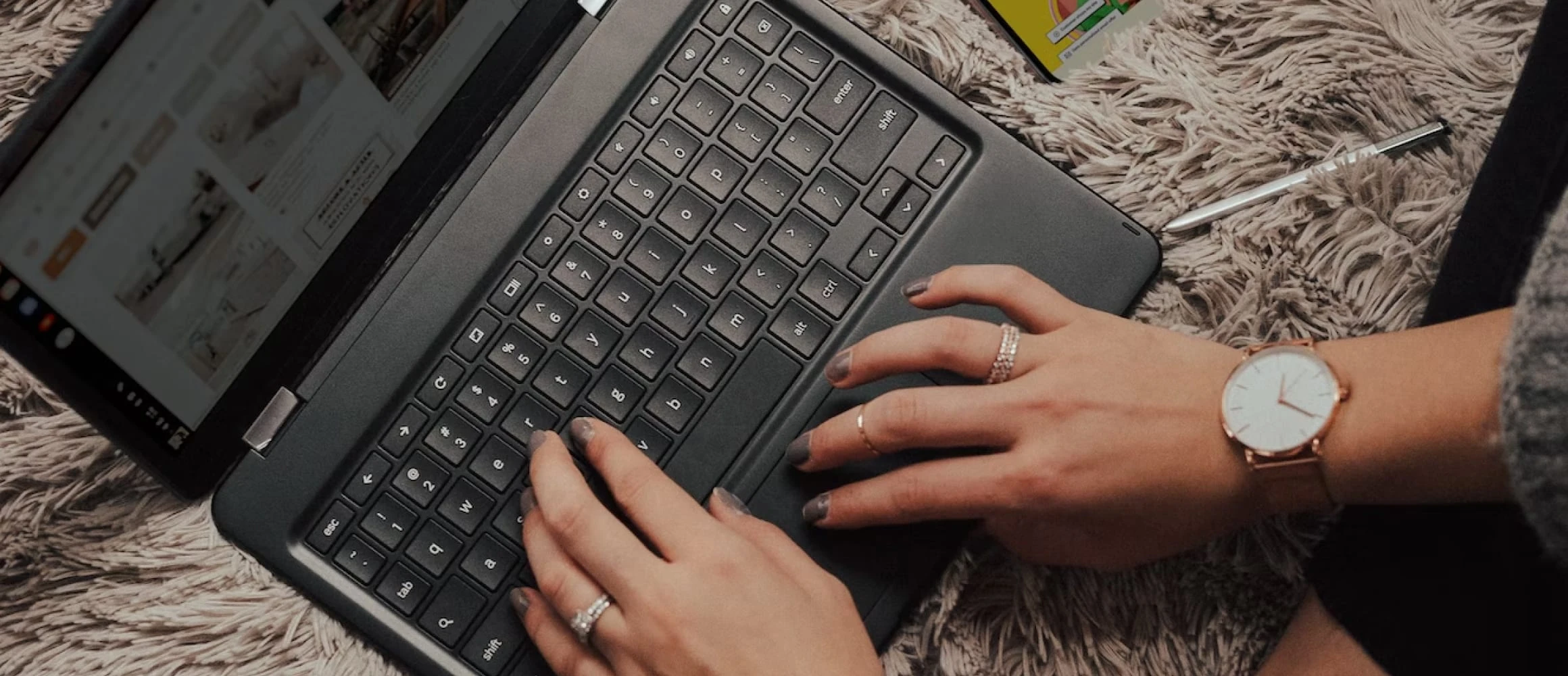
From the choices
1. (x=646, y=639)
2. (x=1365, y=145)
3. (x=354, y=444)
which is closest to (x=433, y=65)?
Result: (x=354, y=444)

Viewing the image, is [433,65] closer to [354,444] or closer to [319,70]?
[319,70]

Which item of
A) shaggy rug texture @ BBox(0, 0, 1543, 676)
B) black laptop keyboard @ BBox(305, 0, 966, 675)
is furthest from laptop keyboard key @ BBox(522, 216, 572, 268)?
shaggy rug texture @ BBox(0, 0, 1543, 676)

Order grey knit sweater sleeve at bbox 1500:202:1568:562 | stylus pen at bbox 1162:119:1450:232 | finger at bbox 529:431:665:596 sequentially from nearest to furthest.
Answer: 1. grey knit sweater sleeve at bbox 1500:202:1568:562
2. finger at bbox 529:431:665:596
3. stylus pen at bbox 1162:119:1450:232

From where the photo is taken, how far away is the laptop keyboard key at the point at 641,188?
593 millimetres

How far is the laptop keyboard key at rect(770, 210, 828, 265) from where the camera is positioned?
0.59 m

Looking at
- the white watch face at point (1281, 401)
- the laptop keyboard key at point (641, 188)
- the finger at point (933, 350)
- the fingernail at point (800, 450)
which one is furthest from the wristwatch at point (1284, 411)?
the laptop keyboard key at point (641, 188)

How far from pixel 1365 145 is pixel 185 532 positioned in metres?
0.71

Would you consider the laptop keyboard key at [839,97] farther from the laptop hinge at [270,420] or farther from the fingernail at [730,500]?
the laptop hinge at [270,420]

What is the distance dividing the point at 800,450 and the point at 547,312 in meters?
0.15

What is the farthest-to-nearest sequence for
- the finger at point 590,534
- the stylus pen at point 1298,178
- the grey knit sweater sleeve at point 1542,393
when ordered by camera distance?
the stylus pen at point 1298,178, the finger at point 590,534, the grey knit sweater sleeve at point 1542,393

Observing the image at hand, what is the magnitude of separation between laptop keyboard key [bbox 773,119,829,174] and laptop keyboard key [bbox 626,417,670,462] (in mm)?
162

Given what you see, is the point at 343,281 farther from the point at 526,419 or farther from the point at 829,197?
the point at 829,197

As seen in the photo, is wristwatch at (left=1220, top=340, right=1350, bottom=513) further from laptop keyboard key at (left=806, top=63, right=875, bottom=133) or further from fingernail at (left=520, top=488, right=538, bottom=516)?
fingernail at (left=520, top=488, right=538, bottom=516)

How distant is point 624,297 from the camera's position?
584mm
